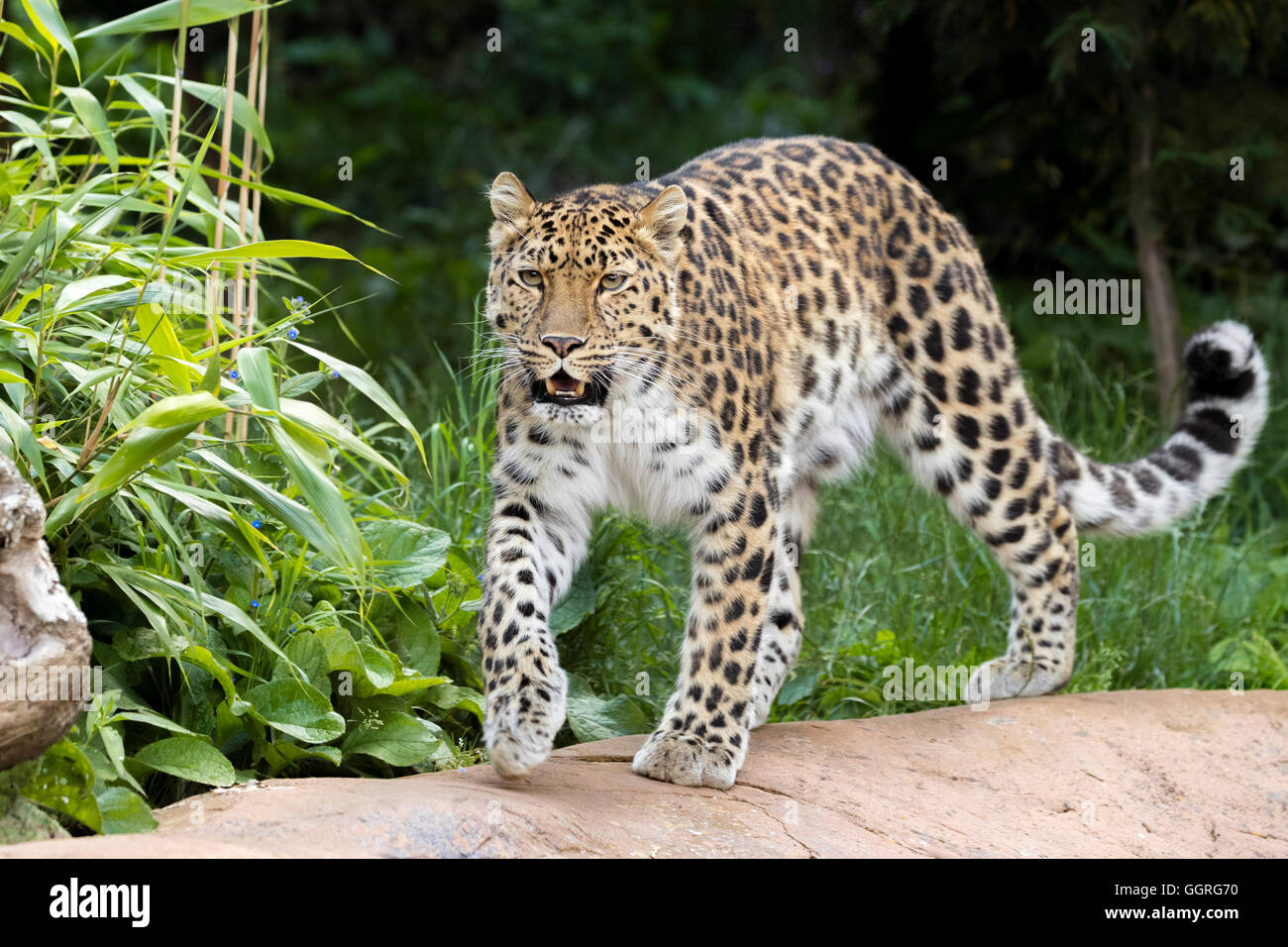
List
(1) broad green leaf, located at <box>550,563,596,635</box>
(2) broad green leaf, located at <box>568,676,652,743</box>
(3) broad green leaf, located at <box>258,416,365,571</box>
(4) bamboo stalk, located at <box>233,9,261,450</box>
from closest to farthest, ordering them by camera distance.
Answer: (3) broad green leaf, located at <box>258,416,365,571</box>
(4) bamboo stalk, located at <box>233,9,261,450</box>
(2) broad green leaf, located at <box>568,676,652,743</box>
(1) broad green leaf, located at <box>550,563,596,635</box>

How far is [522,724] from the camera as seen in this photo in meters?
4.25

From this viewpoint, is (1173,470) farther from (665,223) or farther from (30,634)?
(30,634)

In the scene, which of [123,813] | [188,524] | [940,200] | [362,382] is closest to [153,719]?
[123,813]

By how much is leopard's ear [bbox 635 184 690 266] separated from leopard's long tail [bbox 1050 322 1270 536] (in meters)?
2.24

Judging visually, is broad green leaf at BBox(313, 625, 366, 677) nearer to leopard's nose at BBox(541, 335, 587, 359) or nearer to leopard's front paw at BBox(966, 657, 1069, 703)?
leopard's nose at BBox(541, 335, 587, 359)

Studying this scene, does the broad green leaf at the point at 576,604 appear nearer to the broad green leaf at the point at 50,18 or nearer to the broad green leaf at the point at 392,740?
the broad green leaf at the point at 392,740

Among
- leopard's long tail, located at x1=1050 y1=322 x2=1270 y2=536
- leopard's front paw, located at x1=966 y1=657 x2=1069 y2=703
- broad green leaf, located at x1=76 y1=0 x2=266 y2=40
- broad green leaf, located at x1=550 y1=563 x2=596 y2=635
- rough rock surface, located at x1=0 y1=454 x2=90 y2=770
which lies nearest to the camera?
rough rock surface, located at x1=0 y1=454 x2=90 y2=770

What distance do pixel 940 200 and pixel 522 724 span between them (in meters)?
6.04

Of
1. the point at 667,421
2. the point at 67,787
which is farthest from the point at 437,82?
the point at 67,787

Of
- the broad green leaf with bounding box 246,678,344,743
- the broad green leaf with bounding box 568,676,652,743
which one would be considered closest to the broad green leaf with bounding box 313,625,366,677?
the broad green leaf with bounding box 246,678,344,743

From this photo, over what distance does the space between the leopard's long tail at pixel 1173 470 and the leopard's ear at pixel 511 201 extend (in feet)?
8.65

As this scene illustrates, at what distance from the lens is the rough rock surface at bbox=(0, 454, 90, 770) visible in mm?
3322

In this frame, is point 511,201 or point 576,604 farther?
point 576,604

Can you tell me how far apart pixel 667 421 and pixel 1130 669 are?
2954 mm
